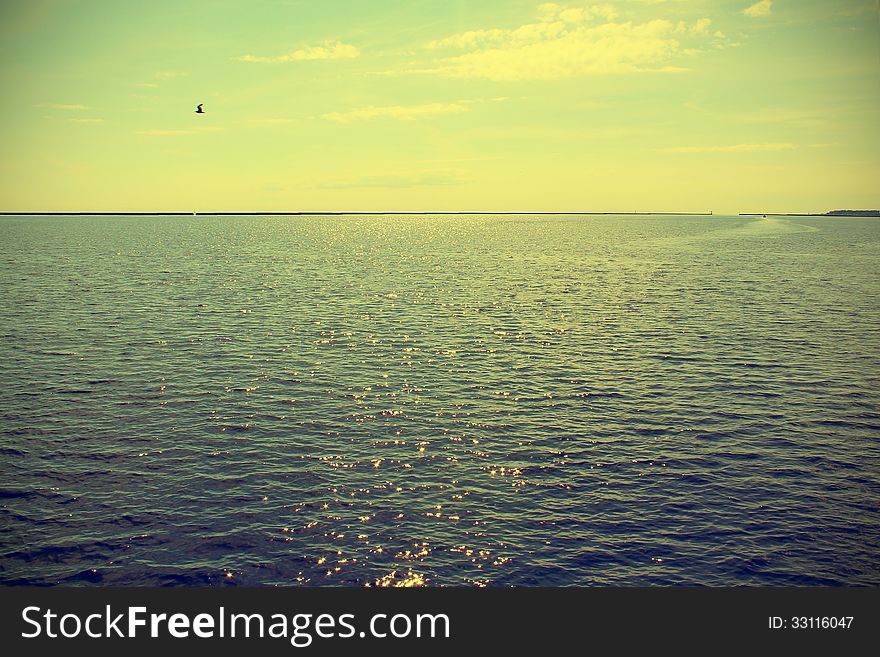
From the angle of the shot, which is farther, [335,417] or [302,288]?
[302,288]

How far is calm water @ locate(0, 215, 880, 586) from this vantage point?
31875mm

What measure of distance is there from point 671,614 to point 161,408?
41.0 m

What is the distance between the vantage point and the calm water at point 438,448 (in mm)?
31875

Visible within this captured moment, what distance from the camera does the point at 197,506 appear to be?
3644 cm

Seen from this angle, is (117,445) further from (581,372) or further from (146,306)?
(146,306)

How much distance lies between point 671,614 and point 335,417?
29.4 metres

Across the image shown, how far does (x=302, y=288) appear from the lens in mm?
126438

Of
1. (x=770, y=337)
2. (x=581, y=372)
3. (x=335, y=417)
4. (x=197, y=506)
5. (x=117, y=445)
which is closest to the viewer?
(x=197, y=506)

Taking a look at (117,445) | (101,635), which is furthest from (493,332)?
(101,635)

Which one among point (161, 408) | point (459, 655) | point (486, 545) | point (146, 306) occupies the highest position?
point (146, 306)

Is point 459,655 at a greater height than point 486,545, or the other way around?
point 486,545

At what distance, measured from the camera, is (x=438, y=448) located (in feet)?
147

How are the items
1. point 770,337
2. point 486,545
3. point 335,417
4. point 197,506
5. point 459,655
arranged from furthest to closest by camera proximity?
point 770,337 → point 335,417 → point 197,506 → point 486,545 → point 459,655

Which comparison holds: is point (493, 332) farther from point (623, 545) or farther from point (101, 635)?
point (101, 635)
